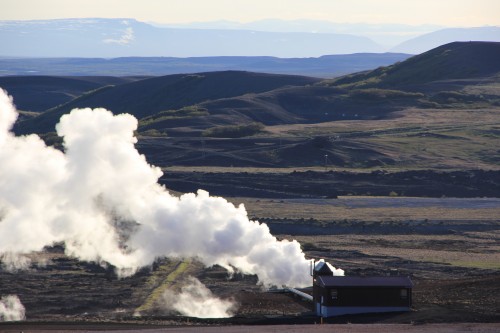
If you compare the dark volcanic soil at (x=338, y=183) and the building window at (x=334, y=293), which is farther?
the dark volcanic soil at (x=338, y=183)

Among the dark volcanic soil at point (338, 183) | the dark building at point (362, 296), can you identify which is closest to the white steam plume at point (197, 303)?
the dark building at point (362, 296)

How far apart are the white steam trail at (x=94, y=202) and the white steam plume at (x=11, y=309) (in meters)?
14.0

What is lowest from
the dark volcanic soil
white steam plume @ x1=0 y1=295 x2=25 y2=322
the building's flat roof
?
the dark volcanic soil

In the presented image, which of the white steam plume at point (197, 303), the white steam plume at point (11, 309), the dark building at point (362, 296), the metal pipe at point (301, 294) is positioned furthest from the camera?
the metal pipe at point (301, 294)

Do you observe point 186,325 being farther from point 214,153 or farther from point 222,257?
point 214,153

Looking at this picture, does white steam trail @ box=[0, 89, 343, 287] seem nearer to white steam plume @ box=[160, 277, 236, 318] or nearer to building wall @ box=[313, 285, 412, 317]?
white steam plume @ box=[160, 277, 236, 318]

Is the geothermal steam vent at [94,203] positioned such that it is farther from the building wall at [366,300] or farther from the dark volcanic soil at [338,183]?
the dark volcanic soil at [338,183]

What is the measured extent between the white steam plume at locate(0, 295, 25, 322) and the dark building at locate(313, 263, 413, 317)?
2018 cm

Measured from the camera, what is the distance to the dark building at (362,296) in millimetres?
71688

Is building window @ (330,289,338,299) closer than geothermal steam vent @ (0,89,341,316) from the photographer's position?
Yes

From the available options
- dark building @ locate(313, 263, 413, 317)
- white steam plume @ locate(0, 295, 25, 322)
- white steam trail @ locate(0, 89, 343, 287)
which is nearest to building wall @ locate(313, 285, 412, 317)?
dark building @ locate(313, 263, 413, 317)

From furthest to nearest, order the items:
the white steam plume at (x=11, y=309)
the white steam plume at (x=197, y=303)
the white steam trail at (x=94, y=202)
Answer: the white steam trail at (x=94, y=202) < the white steam plume at (x=197, y=303) < the white steam plume at (x=11, y=309)

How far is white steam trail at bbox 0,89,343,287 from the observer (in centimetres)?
9231

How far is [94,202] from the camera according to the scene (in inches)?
3930
